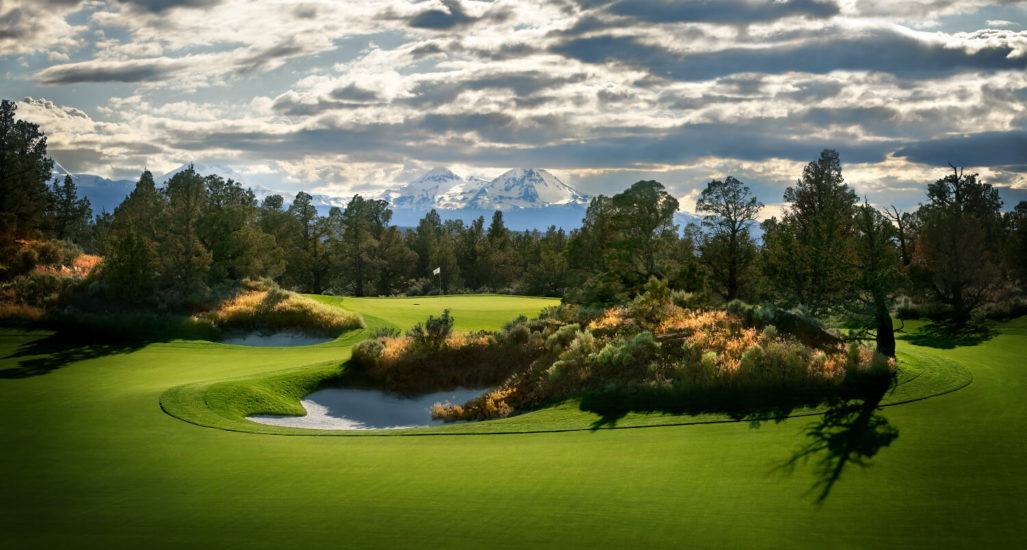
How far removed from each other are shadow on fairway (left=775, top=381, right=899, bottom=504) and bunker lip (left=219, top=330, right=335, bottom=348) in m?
23.1

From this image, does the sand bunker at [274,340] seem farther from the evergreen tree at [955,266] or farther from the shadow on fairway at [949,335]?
the evergreen tree at [955,266]

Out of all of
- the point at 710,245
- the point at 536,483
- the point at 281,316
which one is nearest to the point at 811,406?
the point at 536,483

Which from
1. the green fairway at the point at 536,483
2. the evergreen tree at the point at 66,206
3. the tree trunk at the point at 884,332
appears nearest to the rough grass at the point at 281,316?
the green fairway at the point at 536,483

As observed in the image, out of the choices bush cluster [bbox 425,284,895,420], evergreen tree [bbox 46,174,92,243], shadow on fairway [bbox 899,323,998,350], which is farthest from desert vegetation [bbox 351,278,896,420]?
evergreen tree [bbox 46,174,92,243]

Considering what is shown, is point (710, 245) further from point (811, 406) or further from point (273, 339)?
point (811, 406)

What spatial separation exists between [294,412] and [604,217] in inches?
913

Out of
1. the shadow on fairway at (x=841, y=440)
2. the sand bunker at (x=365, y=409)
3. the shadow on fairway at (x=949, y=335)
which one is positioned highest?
the shadow on fairway at (x=949, y=335)

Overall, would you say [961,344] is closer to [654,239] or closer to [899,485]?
[654,239]

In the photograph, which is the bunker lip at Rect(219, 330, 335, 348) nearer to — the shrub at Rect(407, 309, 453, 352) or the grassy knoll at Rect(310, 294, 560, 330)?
the grassy knoll at Rect(310, 294, 560, 330)

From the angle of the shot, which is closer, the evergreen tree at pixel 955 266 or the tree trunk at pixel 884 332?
the tree trunk at pixel 884 332

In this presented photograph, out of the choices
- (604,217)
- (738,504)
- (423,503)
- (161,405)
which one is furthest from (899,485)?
(604,217)

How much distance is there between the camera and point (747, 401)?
12445 millimetres

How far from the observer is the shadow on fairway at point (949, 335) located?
68.9ft

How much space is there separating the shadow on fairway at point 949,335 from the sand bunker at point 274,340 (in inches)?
945
